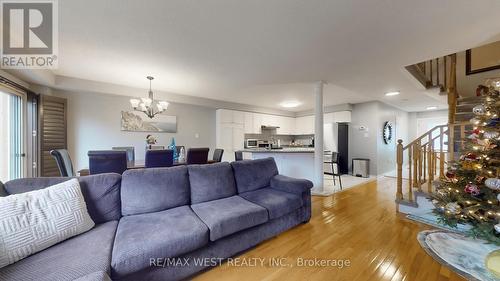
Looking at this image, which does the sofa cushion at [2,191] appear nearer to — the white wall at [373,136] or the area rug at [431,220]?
the area rug at [431,220]

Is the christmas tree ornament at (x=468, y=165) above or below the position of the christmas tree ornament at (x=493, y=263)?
above

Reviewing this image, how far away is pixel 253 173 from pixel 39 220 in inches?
81.1

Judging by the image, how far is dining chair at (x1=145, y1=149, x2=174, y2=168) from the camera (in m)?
2.77

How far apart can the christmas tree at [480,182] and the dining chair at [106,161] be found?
154 inches

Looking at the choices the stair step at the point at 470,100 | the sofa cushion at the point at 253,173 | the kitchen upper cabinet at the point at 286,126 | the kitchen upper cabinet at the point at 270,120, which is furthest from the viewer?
the kitchen upper cabinet at the point at 286,126

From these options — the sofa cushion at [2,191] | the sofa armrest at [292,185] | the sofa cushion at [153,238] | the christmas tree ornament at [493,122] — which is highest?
the christmas tree ornament at [493,122]

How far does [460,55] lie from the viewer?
3855 millimetres

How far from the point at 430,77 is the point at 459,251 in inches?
164

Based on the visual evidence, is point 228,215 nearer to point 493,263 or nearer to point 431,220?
point 493,263

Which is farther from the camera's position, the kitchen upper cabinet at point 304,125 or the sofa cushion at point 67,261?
the kitchen upper cabinet at point 304,125

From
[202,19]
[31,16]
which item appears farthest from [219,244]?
[31,16]

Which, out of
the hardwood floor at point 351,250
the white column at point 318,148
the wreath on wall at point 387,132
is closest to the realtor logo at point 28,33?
the hardwood floor at point 351,250

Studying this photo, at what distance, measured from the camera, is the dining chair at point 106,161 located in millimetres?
2414

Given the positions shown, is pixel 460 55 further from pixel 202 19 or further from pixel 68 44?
pixel 68 44
